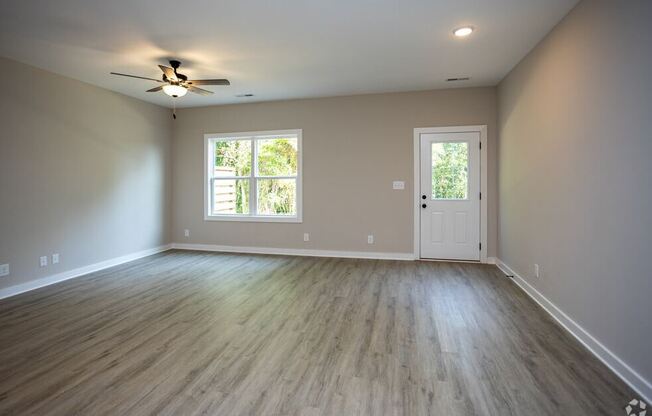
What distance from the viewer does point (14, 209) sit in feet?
12.7

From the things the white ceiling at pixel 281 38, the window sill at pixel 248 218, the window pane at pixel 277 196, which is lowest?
the window sill at pixel 248 218

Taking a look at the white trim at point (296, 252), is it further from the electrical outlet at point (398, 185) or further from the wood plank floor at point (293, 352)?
the wood plank floor at point (293, 352)

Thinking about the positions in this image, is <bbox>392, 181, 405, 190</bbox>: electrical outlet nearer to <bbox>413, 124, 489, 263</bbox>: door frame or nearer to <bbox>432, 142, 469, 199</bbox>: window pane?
<bbox>413, 124, 489, 263</bbox>: door frame

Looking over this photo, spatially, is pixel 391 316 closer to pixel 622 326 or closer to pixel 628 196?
pixel 622 326

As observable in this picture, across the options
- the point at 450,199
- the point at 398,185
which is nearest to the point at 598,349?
the point at 450,199

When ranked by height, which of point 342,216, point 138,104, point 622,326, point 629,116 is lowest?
point 622,326

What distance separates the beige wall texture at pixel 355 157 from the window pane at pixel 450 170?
0.34m

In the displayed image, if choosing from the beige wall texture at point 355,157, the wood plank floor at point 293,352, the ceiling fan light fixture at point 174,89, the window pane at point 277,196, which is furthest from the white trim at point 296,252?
the ceiling fan light fixture at point 174,89

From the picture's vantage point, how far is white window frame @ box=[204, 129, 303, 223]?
5.84 meters

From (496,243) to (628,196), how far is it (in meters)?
3.15

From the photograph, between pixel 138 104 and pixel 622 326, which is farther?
pixel 138 104

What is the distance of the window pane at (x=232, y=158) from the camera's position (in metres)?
6.23

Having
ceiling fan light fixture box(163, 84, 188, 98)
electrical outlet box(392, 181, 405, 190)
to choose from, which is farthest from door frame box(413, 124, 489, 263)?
ceiling fan light fixture box(163, 84, 188, 98)

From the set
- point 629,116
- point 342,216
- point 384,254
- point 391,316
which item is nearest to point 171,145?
point 342,216
